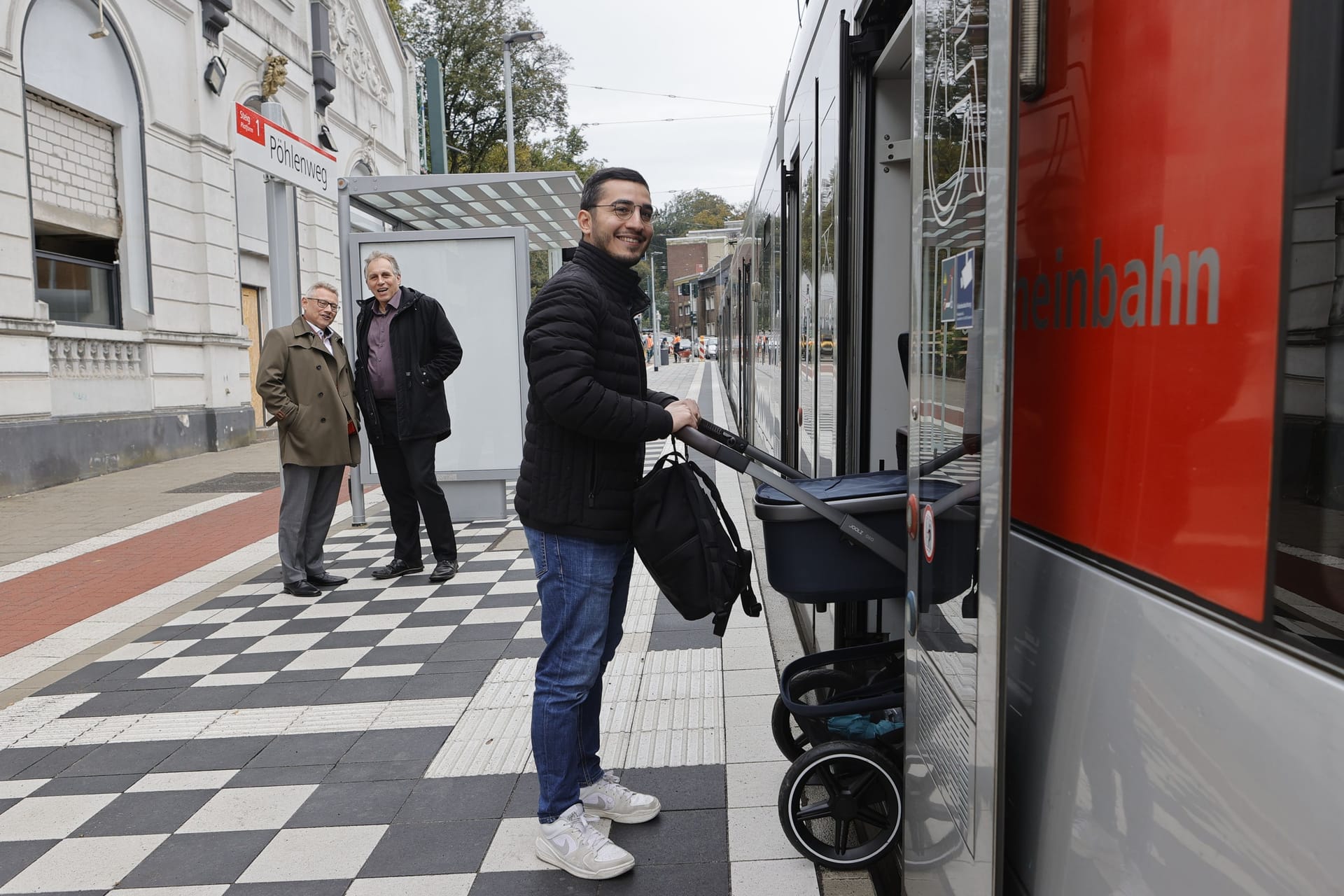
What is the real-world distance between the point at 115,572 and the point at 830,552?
6.34m

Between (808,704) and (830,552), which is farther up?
(830,552)

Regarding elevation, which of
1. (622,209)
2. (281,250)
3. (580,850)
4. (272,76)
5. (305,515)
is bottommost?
(580,850)

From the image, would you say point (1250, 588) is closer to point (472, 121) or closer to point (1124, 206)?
point (1124, 206)

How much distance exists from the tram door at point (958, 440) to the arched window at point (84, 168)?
11.9m

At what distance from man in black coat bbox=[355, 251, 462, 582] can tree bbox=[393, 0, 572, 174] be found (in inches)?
1361

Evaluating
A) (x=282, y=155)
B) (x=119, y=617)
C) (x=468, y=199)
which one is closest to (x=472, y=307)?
(x=468, y=199)

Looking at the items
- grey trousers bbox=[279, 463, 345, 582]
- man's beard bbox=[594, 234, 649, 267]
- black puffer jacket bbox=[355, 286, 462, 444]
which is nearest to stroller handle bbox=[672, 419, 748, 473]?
man's beard bbox=[594, 234, 649, 267]

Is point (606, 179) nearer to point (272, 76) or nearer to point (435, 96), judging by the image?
point (272, 76)

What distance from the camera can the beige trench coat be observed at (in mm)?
6223

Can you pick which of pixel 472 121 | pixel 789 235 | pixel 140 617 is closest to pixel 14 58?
pixel 140 617

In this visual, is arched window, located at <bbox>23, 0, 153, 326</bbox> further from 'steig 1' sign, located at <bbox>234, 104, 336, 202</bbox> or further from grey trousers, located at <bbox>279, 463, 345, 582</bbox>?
grey trousers, located at <bbox>279, 463, 345, 582</bbox>

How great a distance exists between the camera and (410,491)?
6797mm

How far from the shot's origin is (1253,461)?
3.64 feet

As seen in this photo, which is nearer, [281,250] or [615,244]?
[615,244]
